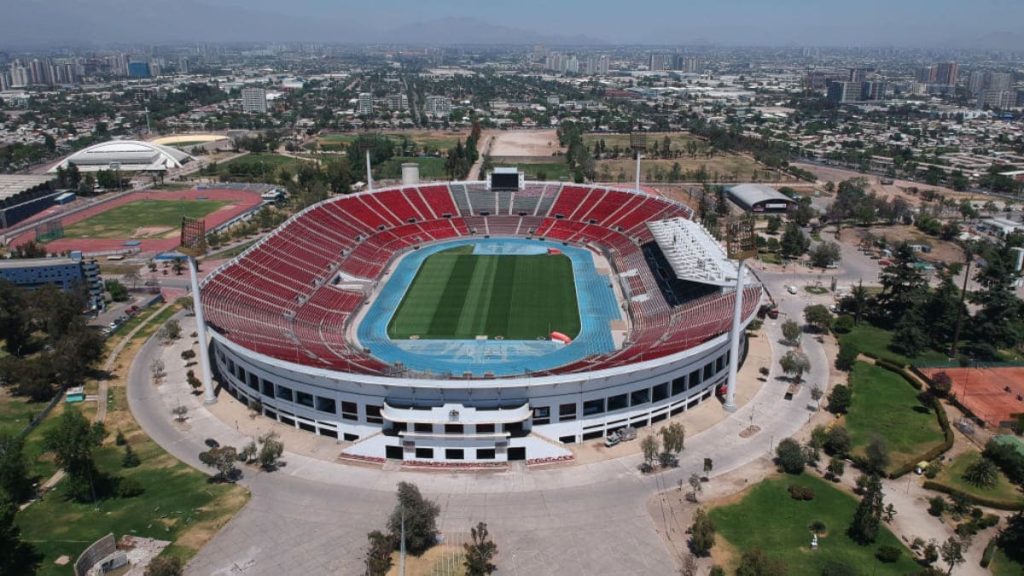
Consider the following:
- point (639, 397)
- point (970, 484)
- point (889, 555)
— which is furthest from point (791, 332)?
point (889, 555)

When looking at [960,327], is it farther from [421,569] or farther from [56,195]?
[56,195]

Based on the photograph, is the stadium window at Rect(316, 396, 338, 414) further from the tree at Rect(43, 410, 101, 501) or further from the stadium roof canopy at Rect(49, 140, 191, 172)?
the stadium roof canopy at Rect(49, 140, 191, 172)

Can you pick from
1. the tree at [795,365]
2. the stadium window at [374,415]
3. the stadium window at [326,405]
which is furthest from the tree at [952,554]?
the stadium window at [326,405]

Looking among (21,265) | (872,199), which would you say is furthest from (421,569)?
(872,199)

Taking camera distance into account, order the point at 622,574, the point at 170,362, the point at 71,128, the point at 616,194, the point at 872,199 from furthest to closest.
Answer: the point at 71,128 < the point at 872,199 < the point at 616,194 < the point at 170,362 < the point at 622,574

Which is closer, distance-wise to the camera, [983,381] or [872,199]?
[983,381]
